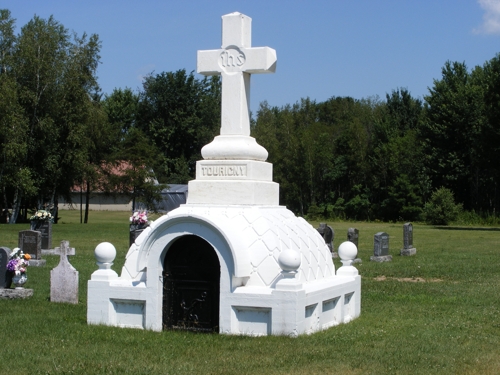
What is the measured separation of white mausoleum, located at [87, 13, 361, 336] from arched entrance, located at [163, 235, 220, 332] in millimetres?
13

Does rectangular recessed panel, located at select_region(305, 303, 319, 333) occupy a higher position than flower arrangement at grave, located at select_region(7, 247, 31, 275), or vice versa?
flower arrangement at grave, located at select_region(7, 247, 31, 275)

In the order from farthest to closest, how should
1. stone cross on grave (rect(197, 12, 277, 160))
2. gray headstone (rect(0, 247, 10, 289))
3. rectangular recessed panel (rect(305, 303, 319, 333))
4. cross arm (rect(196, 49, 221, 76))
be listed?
1. gray headstone (rect(0, 247, 10, 289))
2. cross arm (rect(196, 49, 221, 76))
3. stone cross on grave (rect(197, 12, 277, 160))
4. rectangular recessed panel (rect(305, 303, 319, 333))

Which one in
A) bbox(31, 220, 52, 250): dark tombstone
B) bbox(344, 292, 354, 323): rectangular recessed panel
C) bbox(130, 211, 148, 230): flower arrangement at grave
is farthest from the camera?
bbox(31, 220, 52, 250): dark tombstone

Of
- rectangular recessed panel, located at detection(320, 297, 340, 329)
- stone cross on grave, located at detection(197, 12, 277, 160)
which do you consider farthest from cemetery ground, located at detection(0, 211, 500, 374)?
stone cross on grave, located at detection(197, 12, 277, 160)

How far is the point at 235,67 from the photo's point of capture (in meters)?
10.4

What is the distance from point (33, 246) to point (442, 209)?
118 ft

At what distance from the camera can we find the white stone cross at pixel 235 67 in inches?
406

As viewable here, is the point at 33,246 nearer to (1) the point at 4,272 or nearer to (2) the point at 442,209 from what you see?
(1) the point at 4,272

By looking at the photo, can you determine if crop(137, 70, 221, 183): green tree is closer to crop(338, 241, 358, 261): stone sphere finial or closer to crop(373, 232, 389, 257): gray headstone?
crop(373, 232, 389, 257): gray headstone

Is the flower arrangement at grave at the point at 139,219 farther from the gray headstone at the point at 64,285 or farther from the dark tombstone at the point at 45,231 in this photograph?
the gray headstone at the point at 64,285

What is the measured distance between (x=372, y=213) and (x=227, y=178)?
2171 inches

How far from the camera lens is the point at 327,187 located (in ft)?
235

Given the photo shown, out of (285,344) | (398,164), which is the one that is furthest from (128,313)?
(398,164)

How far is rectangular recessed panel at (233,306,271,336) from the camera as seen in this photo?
9031 mm
